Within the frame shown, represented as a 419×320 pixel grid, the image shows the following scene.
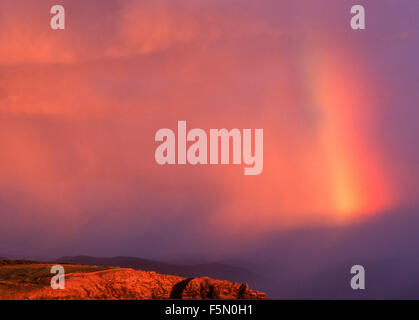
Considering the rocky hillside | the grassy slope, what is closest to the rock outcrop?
the rocky hillside

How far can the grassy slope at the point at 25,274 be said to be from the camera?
44156 mm

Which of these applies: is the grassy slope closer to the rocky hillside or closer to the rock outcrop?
the rocky hillside

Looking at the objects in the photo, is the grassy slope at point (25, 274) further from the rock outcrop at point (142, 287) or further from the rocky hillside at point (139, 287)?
the rock outcrop at point (142, 287)

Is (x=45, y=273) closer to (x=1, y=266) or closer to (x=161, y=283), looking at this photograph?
(x=1, y=266)

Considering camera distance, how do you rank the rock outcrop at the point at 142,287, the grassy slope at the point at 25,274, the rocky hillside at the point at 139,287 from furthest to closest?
the rock outcrop at the point at 142,287, the rocky hillside at the point at 139,287, the grassy slope at the point at 25,274

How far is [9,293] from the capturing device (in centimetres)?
4341

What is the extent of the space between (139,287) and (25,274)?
30.6 feet

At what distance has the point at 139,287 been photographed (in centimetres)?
4947

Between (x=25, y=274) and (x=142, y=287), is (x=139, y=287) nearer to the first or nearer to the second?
(x=142, y=287)

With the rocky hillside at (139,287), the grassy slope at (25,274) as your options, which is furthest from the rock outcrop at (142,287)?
the grassy slope at (25,274)

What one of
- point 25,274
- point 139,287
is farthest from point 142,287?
point 25,274

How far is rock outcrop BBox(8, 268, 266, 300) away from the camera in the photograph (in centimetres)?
4631
